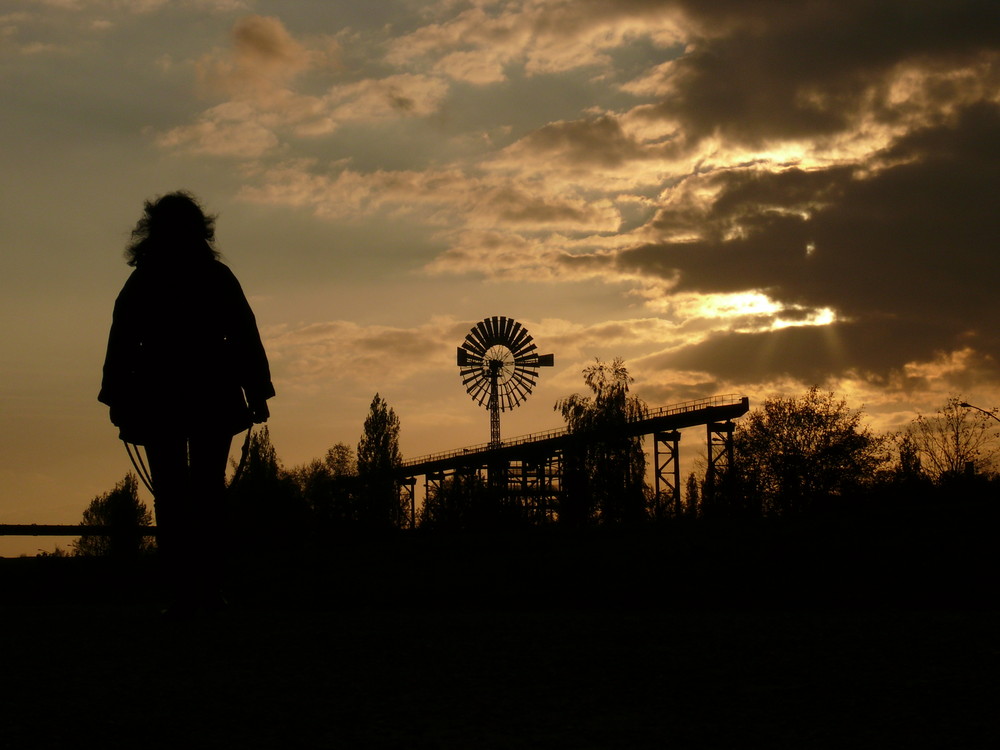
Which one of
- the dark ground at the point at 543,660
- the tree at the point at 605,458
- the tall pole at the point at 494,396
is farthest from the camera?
the tall pole at the point at 494,396

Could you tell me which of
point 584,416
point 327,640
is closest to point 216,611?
point 327,640

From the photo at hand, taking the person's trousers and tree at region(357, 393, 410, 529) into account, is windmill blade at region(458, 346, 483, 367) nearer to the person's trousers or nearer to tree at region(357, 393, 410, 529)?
tree at region(357, 393, 410, 529)

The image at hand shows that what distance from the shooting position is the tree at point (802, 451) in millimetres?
57781

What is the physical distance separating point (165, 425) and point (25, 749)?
3164 millimetres

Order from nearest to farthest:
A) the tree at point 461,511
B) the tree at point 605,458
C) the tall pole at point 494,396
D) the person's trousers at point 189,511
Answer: the person's trousers at point 189,511 → the tree at point 461,511 → the tree at point 605,458 → the tall pole at point 494,396

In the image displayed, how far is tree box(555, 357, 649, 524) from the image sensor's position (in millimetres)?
46281

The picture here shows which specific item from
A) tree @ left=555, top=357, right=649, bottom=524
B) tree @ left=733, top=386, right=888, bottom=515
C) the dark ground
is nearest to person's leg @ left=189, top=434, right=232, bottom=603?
the dark ground

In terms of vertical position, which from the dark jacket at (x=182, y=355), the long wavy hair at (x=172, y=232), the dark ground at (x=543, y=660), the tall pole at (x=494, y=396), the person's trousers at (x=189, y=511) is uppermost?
the tall pole at (x=494, y=396)

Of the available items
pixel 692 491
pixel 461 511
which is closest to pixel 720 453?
pixel 692 491

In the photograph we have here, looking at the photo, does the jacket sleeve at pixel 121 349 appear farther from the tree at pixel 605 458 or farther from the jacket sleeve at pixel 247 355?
the tree at pixel 605 458

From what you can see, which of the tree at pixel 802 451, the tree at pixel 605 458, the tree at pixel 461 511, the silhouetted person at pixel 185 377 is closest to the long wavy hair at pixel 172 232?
the silhouetted person at pixel 185 377

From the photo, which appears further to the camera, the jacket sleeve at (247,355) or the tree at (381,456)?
the tree at (381,456)

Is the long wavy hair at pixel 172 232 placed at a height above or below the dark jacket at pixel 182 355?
above

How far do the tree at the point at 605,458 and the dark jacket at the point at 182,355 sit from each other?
120 feet
